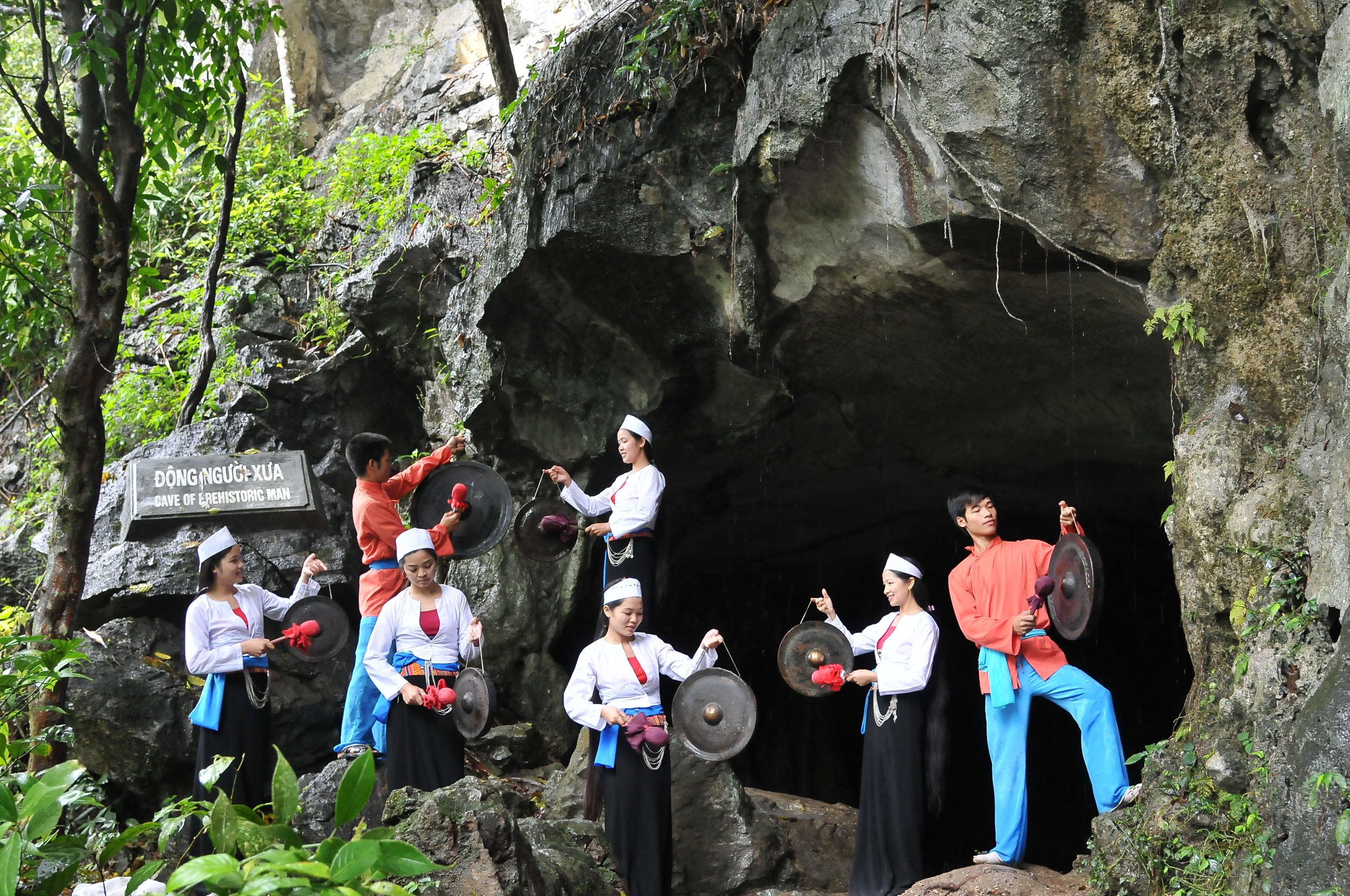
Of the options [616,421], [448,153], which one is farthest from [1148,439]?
[448,153]

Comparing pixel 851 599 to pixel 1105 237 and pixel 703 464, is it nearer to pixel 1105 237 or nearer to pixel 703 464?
pixel 703 464

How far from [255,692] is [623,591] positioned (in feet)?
7.37

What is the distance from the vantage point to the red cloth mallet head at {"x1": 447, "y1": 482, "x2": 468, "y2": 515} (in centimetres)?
733

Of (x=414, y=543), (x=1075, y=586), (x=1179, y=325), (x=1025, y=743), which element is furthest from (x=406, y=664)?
(x=1179, y=325)

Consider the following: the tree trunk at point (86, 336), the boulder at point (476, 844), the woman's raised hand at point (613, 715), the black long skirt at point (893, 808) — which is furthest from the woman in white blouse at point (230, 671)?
the black long skirt at point (893, 808)

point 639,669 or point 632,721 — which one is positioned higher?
point 639,669

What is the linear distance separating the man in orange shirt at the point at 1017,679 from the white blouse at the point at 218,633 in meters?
3.97

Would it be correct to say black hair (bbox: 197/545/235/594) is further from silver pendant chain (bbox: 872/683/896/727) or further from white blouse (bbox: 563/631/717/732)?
silver pendant chain (bbox: 872/683/896/727)

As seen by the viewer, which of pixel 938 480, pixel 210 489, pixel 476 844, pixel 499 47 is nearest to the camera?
pixel 476 844

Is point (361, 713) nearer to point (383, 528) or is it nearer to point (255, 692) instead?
point (255, 692)

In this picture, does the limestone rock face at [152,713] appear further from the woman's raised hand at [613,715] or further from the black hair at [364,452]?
the woman's raised hand at [613,715]

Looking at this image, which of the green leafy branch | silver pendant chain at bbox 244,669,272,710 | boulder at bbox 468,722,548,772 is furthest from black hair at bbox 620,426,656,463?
the green leafy branch

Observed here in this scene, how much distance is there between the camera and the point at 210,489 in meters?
8.15

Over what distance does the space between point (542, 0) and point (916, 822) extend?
10.8 metres
